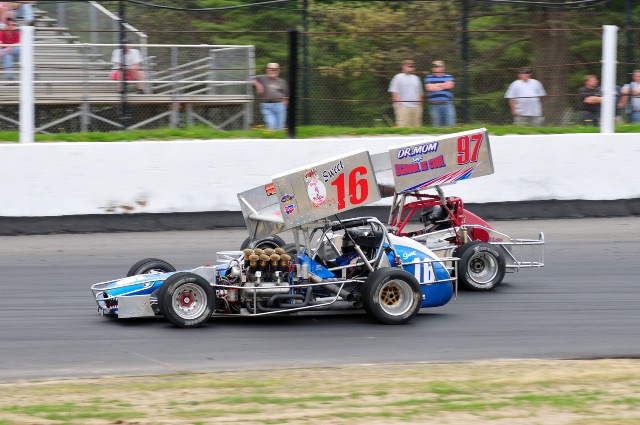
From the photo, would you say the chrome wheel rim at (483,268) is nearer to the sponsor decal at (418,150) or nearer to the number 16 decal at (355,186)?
the sponsor decal at (418,150)

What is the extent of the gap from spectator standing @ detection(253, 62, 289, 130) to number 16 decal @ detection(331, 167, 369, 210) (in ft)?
19.0

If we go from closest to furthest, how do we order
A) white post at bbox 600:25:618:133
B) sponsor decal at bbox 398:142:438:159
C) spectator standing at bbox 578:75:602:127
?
1. sponsor decal at bbox 398:142:438:159
2. white post at bbox 600:25:618:133
3. spectator standing at bbox 578:75:602:127

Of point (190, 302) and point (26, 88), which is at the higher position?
point (26, 88)

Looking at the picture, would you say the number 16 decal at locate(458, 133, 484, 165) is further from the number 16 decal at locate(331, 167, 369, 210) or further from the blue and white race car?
the number 16 decal at locate(331, 167, 369, 210)

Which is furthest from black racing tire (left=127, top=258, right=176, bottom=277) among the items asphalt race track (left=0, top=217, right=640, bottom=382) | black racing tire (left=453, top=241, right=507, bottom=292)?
black racing tire (left=453, top=241, right=507, bottom=292)

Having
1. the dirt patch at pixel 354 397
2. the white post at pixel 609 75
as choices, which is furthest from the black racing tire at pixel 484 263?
the white post at pixel 609 75

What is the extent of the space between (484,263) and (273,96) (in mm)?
5062

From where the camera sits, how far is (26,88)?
13.8m

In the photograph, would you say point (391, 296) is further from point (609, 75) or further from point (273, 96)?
point (609, 75)

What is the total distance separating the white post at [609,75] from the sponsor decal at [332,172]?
23.4ft

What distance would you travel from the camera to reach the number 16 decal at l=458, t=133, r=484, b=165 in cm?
1020

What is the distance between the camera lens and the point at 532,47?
15016mm

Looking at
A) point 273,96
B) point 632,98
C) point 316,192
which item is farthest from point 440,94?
point 316,192

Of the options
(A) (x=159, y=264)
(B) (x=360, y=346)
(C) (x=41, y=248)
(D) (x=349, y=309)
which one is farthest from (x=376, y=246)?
(C) (x=41, y=248)
